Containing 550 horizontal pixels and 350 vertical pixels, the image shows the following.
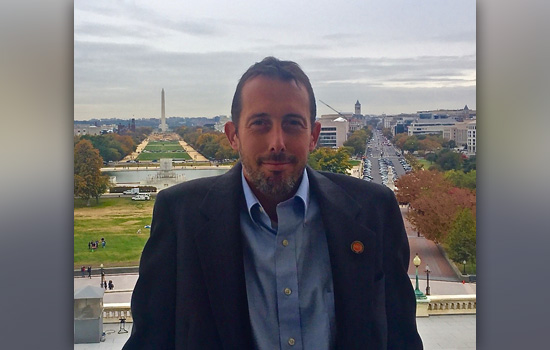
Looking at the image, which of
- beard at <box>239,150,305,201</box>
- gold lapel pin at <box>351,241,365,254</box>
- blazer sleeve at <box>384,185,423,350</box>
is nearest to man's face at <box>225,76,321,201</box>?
beard at <box>239,150,305,201</box>

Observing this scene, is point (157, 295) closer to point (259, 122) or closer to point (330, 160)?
point (259, 122)

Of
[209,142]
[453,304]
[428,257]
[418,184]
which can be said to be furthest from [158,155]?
[453,304]

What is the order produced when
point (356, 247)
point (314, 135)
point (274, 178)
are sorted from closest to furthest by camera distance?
point (356, 247), point (274, 178), point (314, 135)

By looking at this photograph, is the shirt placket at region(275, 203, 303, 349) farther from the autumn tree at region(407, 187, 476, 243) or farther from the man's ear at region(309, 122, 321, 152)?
the autumn tree at region(407, 187, 476, 243)

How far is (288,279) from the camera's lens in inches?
102

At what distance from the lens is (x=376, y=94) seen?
3.40 metres

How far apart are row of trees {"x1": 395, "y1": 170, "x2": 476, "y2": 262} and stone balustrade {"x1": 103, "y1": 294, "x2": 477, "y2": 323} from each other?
21cm

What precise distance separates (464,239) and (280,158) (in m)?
1.18

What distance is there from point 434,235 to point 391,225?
0.60 meters
